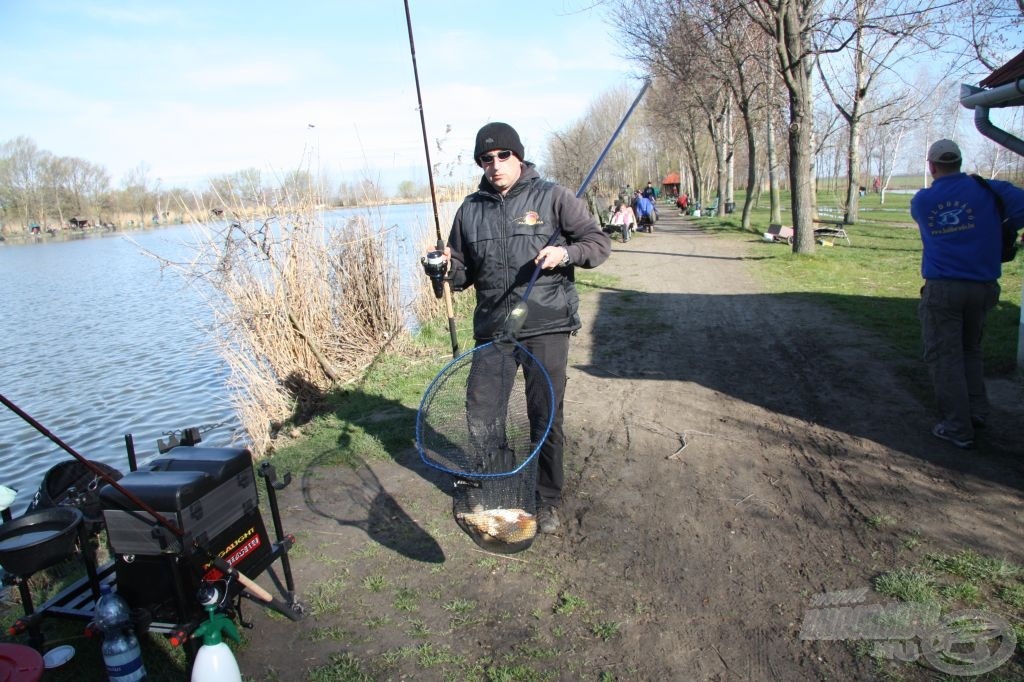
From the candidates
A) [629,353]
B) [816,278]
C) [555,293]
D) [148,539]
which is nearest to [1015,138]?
[629,353]

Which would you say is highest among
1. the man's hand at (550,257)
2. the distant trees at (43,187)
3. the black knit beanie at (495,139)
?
the distant trees at (43,187)

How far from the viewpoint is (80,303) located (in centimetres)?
1831

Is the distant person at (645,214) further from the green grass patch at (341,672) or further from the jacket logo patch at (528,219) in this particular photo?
the green grass patch at (341,672)

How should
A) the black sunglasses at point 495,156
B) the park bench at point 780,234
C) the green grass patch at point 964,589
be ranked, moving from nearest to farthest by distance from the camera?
the green grass patch at point 964,589 → the black sunglasses at point 495,156 → the park bench at point 780,234

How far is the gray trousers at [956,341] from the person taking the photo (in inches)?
188

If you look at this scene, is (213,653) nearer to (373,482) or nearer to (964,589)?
(373,482)

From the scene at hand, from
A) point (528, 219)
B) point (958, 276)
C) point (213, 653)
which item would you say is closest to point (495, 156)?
point (528, 219)

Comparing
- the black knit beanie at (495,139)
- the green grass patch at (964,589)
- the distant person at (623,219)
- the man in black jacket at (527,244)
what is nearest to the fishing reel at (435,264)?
the man in black jacket at (527,244)

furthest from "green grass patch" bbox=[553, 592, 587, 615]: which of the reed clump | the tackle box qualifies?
the reed clump

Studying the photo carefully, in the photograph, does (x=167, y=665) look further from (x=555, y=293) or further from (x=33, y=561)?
(x=555, y=293)

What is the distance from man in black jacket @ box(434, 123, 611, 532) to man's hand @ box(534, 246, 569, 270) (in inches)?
1.7

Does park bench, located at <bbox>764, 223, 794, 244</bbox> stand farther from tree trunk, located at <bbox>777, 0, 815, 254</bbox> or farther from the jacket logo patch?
Result: the jacket logo patch

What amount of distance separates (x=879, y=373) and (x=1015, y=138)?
2470mm

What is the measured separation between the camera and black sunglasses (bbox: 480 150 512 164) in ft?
12.7
